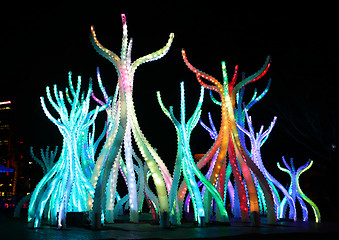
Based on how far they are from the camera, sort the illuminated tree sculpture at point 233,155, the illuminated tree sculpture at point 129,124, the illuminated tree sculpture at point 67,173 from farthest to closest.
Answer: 1. the illuminated tree sculpture at point 233,155
2. the illuminated tree sculpture at point 67,173
3. the illuminated tree sculpture at point 129,124

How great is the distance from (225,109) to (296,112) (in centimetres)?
802

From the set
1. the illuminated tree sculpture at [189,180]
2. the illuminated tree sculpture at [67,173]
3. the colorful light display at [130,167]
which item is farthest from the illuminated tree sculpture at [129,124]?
the illuminated tree sculpture at [67,173]

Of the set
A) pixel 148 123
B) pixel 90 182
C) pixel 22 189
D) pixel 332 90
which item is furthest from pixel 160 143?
pixel 22 189

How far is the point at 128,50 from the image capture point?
43.2 feet

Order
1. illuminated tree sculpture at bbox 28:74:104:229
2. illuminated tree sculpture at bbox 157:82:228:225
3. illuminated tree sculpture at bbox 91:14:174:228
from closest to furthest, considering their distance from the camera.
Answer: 1. illuminated tree sculpture at bbox 91:14:174:228
2. illuminated tree sculpture at bbox 28:74:104:229
3. illuminated tree sculpture at bbox 157:82:228:225

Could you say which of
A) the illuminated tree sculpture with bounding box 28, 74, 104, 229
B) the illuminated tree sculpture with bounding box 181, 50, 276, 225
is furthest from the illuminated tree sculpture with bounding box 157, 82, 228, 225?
the illuminated tree sculpture with bounding box 28, 74, 104, 229

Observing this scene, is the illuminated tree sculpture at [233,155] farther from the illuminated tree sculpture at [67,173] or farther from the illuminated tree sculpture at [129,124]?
the illuminated tree sculpture at [67,173]

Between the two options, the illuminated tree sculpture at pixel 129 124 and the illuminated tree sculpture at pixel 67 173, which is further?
the illuminated tree sculpture at pixel 67 173

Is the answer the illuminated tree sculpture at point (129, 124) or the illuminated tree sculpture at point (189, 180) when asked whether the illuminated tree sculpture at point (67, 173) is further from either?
the illuminated tree sculpture at point (189, 180)

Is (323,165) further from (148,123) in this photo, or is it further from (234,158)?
(148,123)

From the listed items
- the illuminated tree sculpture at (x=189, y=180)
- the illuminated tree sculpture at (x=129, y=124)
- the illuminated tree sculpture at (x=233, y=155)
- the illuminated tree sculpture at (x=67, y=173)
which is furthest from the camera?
the illuminated tree sculpture at (x=233, y=155)

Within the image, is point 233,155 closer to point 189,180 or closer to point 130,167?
point 189,180

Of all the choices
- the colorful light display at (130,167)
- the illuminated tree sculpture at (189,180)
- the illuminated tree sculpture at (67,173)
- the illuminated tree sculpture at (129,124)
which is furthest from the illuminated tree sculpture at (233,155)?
the illuminated tree sculpture at (67,173)

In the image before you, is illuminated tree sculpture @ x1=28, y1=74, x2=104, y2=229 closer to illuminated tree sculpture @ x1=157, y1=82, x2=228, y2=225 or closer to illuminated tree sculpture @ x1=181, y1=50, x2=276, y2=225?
illuminated tree sculpture @ x1=157, y1=82, x2=228, y2=225
